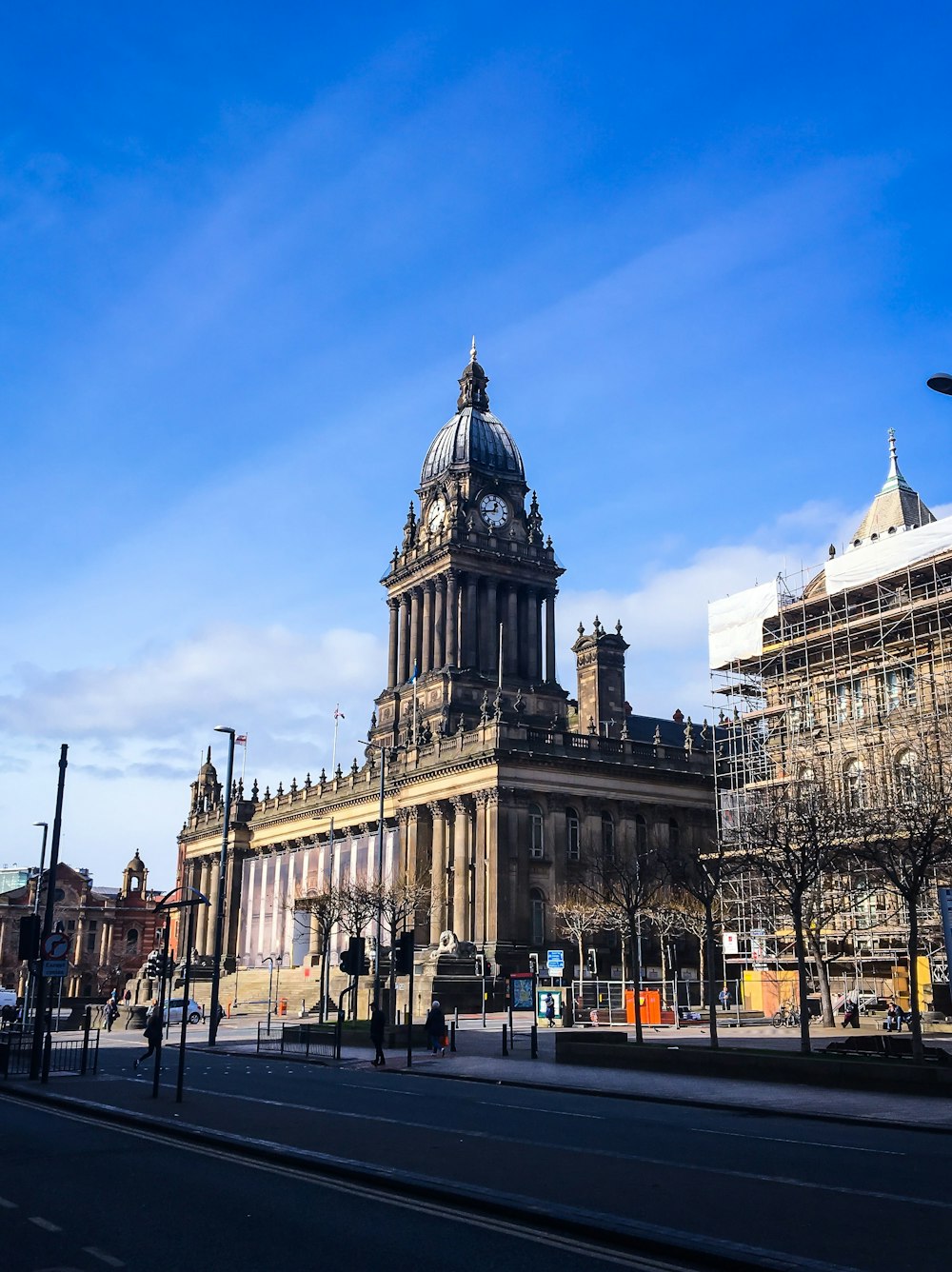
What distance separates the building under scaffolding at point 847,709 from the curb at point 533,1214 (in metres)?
35.2

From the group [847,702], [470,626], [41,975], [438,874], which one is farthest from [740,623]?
[41,975]

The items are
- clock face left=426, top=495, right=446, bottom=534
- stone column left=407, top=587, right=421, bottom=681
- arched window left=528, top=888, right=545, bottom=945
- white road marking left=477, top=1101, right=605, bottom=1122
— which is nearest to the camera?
white road marking left=477, top=1101, right=605, bottom=1122

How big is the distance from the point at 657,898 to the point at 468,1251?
204 feet

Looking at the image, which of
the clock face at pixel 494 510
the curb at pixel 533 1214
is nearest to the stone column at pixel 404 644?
the clock face at pixel 494 510

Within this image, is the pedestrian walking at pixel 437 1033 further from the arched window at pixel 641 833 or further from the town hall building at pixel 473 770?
the arched window at pixel 641 833

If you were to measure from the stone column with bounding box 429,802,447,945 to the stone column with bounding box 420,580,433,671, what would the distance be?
69.0ft

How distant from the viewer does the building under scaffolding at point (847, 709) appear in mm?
53656

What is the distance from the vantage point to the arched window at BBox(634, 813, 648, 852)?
269 feet

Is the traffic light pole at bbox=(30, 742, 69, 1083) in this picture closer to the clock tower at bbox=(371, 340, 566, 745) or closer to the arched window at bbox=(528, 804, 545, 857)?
the arched window at bbox=(528, 804, 545, 857)

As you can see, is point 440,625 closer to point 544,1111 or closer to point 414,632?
point 414,632

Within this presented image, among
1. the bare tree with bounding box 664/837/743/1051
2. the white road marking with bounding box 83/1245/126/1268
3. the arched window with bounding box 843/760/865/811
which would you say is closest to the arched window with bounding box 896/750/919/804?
the arched window with bounding box 843/760/865/811

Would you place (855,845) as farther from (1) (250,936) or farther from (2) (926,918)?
(1) (250,936)

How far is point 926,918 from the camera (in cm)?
5159

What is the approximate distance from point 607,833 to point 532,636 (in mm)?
26431
